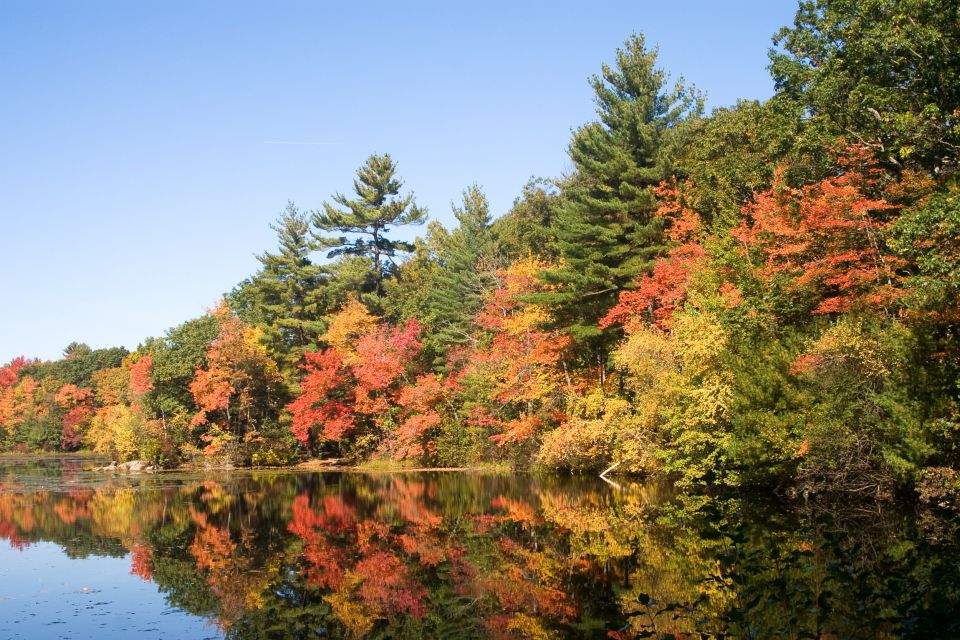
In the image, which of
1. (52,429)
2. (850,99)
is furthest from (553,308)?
(52,429)

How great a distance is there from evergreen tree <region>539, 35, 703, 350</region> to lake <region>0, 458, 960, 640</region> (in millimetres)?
11126

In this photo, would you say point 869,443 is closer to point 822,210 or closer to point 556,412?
point 822,210

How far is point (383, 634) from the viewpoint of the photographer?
10.6 meters

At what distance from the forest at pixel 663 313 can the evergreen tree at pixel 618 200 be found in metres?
0.15

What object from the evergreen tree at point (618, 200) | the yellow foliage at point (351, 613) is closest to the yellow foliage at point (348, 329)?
the evergreen tree at point (618, 200)

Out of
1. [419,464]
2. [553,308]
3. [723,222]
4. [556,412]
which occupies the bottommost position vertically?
[419,464]

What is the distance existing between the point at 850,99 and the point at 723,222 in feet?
36.7

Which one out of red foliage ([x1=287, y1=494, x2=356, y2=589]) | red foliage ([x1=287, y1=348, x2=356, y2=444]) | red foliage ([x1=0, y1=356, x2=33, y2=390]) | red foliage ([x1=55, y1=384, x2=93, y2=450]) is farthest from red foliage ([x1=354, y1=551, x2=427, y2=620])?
red foliage ([x1=0, y1=356, x2=33, y2=390])

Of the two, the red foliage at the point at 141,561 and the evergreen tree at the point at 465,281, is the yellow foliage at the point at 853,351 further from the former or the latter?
the evergreen tree at the point at 465,281

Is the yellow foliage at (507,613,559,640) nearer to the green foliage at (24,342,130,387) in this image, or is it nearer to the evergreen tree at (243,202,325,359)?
the evergreen tree at (243,202,325,359)

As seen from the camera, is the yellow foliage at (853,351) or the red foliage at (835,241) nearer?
the yellow foliage at (853,351)

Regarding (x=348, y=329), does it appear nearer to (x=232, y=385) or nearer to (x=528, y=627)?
(x=232, y=385)

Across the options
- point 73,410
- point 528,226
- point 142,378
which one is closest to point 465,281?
point 528,226

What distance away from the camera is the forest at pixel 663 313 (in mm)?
18375
